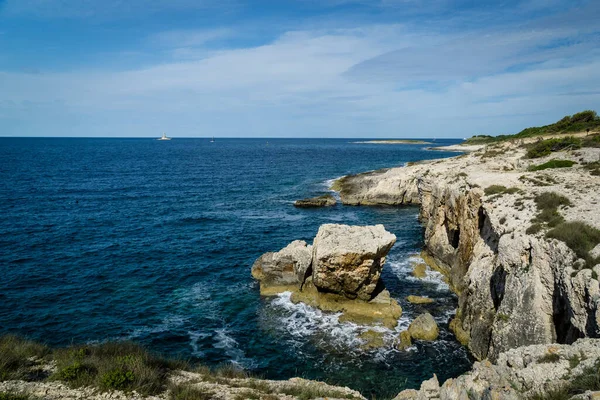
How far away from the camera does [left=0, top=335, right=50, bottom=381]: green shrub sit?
1283cm

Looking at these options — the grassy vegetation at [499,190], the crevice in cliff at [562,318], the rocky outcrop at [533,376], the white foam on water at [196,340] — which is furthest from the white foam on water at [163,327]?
the grassy vegetation at [499,190]

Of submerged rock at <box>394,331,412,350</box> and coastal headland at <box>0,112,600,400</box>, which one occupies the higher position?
coastal headland at <box>0,112,600,400</box>

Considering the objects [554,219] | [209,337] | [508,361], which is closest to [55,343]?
[209,337]

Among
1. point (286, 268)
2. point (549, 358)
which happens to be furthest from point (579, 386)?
point (286, 268)

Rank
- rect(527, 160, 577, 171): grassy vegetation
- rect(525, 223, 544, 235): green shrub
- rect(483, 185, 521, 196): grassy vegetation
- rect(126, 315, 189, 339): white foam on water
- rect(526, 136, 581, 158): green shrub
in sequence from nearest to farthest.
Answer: rect(525, 223, 544, 235): green shrub < rect(126, 315, 189, 339): white foam on water < rect(483, 185, 521, 196): grassy vegetation < rect(527, 160, 577, 171): grassy vegetation < rect(526, 136, 581, 158): green shrub

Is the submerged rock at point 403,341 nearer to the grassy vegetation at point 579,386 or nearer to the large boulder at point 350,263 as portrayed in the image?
the large boulder at point 350,263

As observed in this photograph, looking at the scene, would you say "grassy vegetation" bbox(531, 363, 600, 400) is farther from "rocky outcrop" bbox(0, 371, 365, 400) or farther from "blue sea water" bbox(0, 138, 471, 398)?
"blue sea water" bbox(0, 138, 471, 398)

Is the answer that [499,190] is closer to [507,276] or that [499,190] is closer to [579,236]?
[507,276]

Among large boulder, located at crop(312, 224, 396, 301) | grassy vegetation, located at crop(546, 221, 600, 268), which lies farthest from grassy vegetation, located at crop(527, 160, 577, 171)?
grassy vegetation, located at crop(546, 221, 600, 268)

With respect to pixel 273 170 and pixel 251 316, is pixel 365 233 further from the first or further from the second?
pixel 273 170

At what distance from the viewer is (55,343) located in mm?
22062

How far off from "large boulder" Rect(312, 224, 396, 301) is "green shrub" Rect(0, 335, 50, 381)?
55.3 ft

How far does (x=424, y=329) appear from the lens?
2259 centimetres

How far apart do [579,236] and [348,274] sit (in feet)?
45.7
